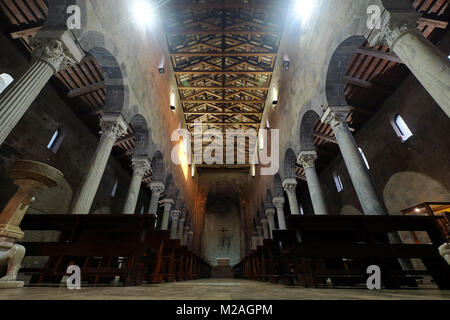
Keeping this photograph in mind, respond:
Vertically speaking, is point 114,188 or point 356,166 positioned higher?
point 114,188

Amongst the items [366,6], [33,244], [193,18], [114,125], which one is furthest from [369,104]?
[33,244]

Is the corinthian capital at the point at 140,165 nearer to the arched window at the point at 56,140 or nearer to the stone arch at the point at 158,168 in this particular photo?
the stone arch at the point at 158,168

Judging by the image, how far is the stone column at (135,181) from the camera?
7.27 m

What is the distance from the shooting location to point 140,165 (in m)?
8.16

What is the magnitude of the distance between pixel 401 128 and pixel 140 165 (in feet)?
37.8

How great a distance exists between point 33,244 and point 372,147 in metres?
13.2

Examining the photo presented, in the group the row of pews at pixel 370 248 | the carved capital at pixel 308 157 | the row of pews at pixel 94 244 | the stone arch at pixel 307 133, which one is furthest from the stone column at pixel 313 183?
the row of pews at pixel 94 244

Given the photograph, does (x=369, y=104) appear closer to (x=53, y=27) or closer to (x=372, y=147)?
(x=372, y=147)

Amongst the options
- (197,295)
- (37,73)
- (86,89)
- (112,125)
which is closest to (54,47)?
(37,73)

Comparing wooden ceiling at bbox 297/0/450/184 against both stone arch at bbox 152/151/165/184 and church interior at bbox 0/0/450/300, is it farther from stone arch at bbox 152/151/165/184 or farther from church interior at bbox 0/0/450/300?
stone arch at bbox 152/151/165/184

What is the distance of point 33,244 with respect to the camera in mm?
3373

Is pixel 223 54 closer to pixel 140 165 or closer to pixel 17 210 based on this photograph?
pixel 140 165

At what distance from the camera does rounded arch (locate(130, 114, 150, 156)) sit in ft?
27.3

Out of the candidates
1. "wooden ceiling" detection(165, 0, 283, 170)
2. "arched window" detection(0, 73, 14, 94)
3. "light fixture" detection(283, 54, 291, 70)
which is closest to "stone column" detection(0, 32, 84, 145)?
"arched window" detection(0, 73, 14, 94)
